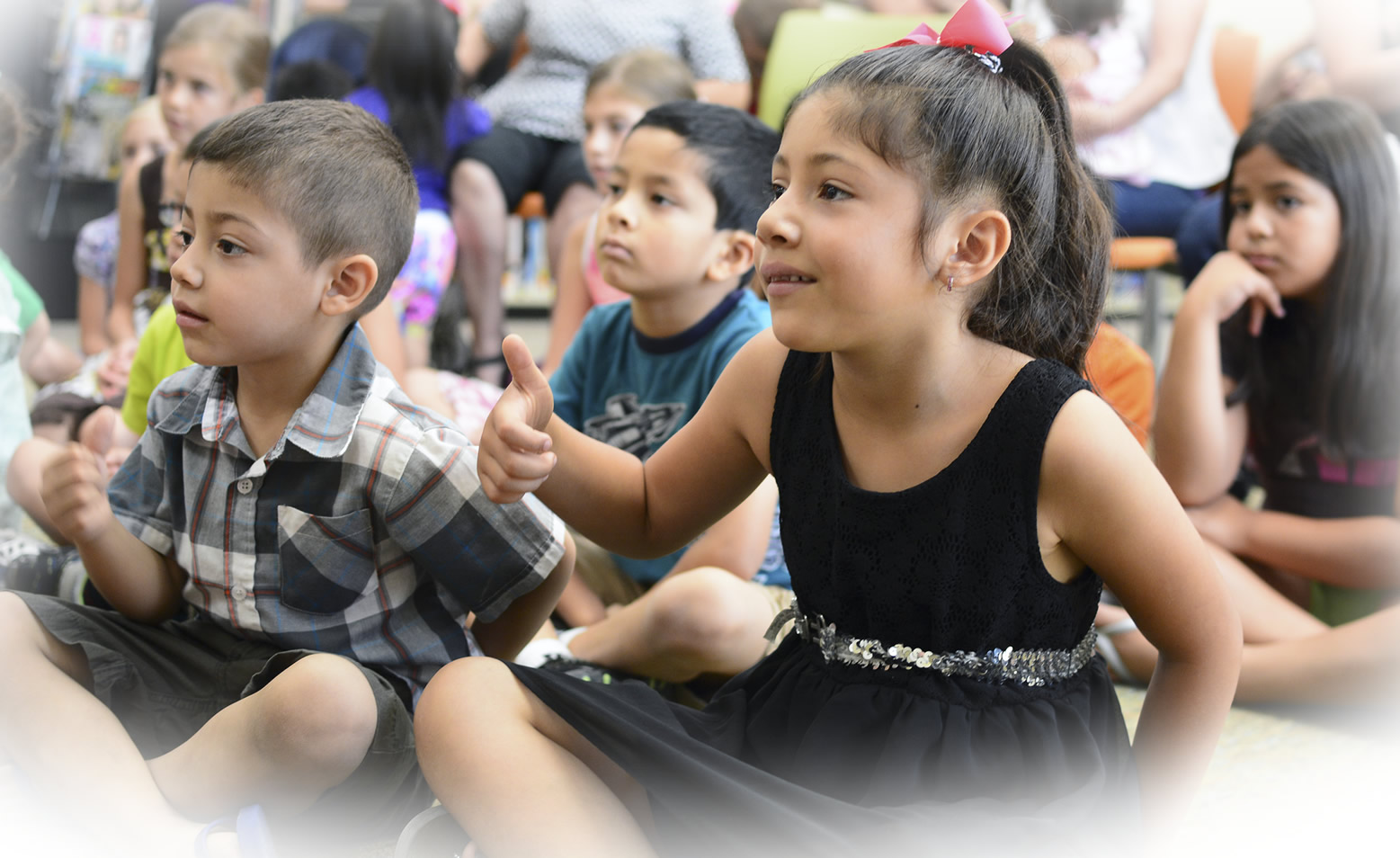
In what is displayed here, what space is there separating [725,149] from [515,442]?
724mm

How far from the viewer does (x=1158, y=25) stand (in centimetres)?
216

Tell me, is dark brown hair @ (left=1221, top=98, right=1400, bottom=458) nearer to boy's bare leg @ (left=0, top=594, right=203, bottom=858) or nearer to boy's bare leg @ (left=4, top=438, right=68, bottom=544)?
boy's bare leg @ (left=0, top=594, right=203, bottom=858)

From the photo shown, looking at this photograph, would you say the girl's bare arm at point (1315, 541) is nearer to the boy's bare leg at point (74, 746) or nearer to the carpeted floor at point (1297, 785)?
the carpeted floor at point (1297, 785)

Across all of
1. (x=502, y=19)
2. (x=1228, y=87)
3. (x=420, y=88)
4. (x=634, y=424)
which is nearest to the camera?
(x=634, y=424)

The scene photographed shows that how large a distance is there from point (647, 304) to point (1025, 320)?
0.62 metres

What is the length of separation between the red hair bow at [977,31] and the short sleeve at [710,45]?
183 cm

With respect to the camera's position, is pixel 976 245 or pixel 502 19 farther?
pixel 502 19

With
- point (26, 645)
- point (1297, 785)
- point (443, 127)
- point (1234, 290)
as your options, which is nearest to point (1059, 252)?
point (1297, 785)

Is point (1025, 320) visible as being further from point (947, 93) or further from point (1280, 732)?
point (1280, 732)

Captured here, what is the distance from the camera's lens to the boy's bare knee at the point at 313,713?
2.54 feet

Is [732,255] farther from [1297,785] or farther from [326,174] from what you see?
[1297,785]

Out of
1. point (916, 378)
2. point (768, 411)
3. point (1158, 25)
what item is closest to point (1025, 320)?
point (916, 378)

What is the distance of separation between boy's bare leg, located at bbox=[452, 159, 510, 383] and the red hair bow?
1728 millimetres

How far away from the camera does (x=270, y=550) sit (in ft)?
2.86
